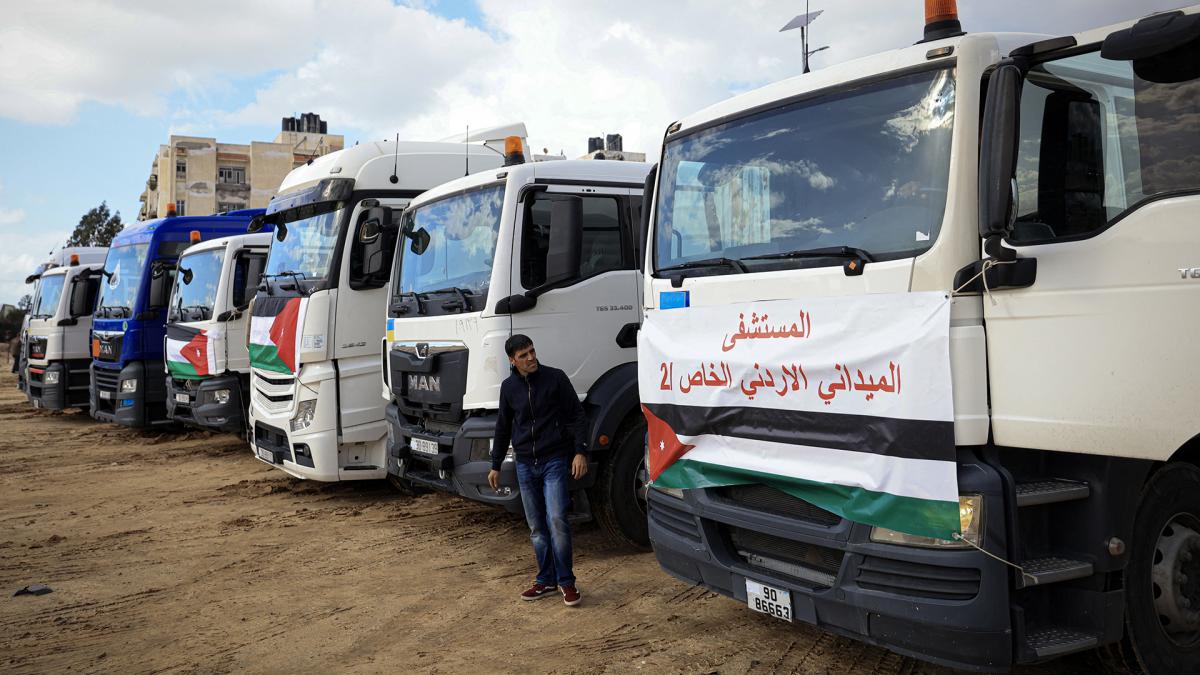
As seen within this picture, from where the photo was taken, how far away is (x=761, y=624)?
487 cm

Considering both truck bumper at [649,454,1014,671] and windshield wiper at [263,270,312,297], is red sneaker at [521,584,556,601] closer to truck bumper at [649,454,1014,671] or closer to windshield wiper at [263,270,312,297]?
truck bumper at [649,454,1014,671]

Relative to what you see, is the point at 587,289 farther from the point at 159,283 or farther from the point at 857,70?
the point at 159,283

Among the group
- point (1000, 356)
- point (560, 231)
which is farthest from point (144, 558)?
point (1000, 356)

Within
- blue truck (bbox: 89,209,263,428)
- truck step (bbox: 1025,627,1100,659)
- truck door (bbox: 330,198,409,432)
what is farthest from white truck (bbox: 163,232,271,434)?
truck step (bbox: 1025,627,1100,659)

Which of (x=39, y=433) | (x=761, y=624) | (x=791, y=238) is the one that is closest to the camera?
(x=791, y=238)

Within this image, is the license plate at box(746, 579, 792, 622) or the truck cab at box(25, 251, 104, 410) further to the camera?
the truck cab at box(25, 251, 104, 410)

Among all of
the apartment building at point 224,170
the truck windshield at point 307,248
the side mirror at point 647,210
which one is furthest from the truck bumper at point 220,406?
the apartment building at point 224,170

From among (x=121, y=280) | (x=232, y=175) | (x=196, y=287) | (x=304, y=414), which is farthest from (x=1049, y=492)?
(x=232, y=175)

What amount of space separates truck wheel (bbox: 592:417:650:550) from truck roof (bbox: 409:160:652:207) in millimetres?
1828

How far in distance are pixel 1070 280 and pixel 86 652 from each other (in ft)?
17.1

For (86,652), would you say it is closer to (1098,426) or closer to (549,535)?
(549,535)

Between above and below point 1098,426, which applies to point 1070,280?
above

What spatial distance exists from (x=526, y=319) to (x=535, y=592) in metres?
1.81

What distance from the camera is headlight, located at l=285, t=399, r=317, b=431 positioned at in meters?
7.93
